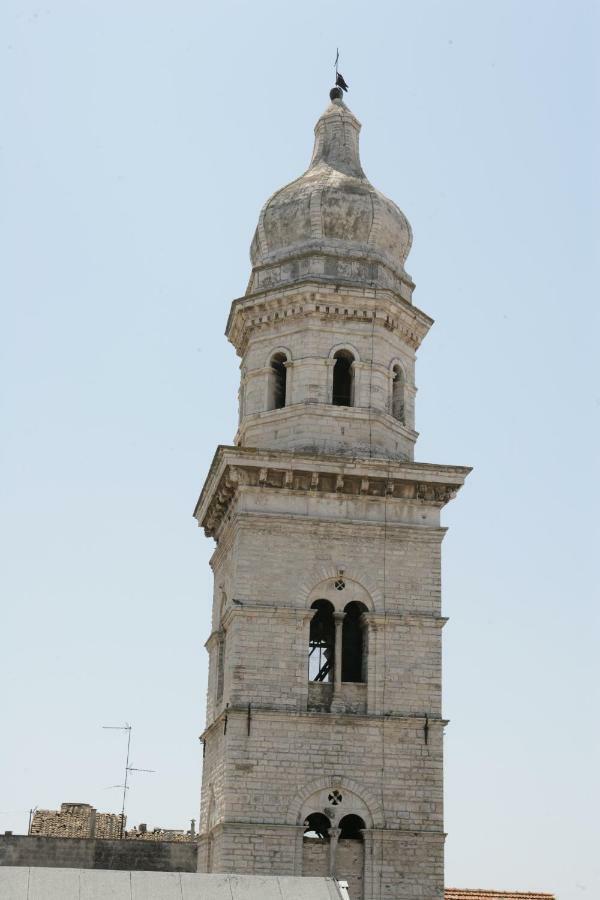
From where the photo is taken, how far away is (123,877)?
730 inches

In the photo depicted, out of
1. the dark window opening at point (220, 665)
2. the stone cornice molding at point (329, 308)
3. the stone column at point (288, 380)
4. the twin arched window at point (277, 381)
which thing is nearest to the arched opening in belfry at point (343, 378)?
the stone cornice molding at point (329, 308)

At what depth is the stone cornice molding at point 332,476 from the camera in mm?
26781

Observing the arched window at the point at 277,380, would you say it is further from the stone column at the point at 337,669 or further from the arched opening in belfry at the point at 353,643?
the stone column at the point at 337,669

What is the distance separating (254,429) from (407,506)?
372cm

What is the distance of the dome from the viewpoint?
29.5 meters

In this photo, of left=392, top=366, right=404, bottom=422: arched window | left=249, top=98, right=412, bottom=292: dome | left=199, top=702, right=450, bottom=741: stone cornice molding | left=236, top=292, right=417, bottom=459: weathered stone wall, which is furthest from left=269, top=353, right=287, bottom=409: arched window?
left=199, top=702, right=450, bottom=741: stone cornice molding

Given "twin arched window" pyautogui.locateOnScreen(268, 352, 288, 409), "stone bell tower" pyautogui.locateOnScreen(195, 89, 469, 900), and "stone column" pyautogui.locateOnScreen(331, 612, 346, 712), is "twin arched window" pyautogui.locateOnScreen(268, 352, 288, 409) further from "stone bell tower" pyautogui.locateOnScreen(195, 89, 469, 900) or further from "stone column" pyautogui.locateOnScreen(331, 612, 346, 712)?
"stone column" pyautogui.locateOnScreen(331, 612, 346, 712)

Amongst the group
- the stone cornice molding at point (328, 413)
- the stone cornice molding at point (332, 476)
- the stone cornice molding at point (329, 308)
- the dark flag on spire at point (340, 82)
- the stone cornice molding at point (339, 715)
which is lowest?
the stone cornice molding at point (339, 715)

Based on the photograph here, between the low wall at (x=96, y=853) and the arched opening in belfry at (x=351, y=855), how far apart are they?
773cm

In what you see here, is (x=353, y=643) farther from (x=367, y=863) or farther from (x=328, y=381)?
(x=328, y=381)

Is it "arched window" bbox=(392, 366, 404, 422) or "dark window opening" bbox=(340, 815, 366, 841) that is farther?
"arched window" bbox=(392, 366, 404, 422)

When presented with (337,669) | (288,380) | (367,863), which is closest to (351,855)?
(367,863)

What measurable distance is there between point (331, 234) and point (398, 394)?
12.7 feet

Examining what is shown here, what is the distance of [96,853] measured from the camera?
107 feet
